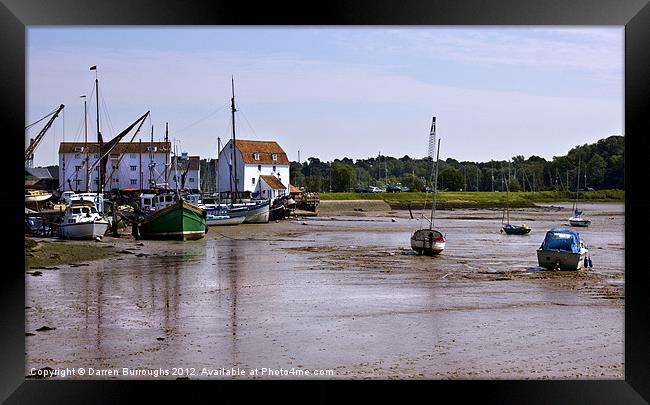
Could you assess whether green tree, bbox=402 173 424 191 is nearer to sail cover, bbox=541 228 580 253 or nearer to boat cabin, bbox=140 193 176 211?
boat cabin, bbox=140 193 176 211

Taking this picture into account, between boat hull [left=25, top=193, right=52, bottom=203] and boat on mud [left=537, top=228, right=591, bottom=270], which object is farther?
boat hull [left=25, top=193, right=52, bottom=203]

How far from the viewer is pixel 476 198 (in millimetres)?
71875

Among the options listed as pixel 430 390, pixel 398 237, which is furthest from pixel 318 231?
pixel 430 390

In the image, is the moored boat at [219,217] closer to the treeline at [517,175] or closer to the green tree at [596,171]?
the treeline at [517,175]

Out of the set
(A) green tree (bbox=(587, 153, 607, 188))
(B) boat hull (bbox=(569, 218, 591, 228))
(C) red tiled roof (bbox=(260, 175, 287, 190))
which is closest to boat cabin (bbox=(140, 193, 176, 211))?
(C) red tiled roof (bbox=(260, 175, 287, 190))

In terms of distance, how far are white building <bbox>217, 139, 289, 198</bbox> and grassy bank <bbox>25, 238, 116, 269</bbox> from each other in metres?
30.5

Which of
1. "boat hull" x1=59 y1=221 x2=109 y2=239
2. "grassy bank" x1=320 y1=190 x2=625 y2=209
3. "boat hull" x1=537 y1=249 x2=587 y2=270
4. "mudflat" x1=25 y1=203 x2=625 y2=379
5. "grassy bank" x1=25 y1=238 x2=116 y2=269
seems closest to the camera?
"mudflat" x1=25 y1=203 x2=625 y2=379

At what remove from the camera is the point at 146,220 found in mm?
28375

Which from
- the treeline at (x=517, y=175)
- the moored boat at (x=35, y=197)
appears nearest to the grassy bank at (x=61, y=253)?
the moored boat at (x=35, y=197)

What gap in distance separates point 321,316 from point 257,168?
4416 cm

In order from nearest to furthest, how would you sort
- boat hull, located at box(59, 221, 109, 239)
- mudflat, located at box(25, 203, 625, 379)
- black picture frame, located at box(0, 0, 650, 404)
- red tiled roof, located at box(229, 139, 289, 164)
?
1. black picture frame, located at box(0, 0, 650, 404)
2. mudflat, located at box(25, 203, 625, 379)
3. boat hull, located at box(59, 221, 109, 239)
4. red tiled roof, located at box(229, 139, 289, 164)

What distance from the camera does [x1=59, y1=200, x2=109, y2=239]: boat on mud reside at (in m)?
25.7
